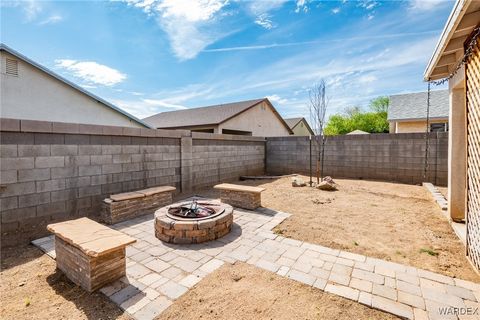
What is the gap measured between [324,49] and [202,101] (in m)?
15.6

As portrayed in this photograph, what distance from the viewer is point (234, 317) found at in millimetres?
1977

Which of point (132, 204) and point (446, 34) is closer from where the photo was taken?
point (446, 34)

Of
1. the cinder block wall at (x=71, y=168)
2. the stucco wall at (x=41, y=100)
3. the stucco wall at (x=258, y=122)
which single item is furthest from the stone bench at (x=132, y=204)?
the stucco wall at (x=258, y=122)

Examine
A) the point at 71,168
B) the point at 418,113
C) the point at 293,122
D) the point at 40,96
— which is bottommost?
the point at 71,168

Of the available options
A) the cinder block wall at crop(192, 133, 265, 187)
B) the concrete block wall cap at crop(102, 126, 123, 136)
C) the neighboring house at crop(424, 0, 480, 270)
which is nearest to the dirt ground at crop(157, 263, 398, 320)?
the neighboring house at crop(424, 0, 480, 270)

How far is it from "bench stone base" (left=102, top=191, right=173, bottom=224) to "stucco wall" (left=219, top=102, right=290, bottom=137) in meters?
8.48

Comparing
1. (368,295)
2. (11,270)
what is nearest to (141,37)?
(11,270)

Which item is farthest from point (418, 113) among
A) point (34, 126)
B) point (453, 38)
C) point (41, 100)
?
point (41, 100)

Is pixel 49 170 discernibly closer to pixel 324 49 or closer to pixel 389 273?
pixel 389 273

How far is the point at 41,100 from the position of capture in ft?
29.4

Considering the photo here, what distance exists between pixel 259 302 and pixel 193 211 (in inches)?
87.2

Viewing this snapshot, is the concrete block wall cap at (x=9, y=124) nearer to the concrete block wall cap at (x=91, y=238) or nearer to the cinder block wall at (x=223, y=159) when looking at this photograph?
the concrete block wall cap at (x=91, y=238)

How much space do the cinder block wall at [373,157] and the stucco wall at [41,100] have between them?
958 cm

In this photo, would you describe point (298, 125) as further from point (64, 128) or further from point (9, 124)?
point (9, 124)
